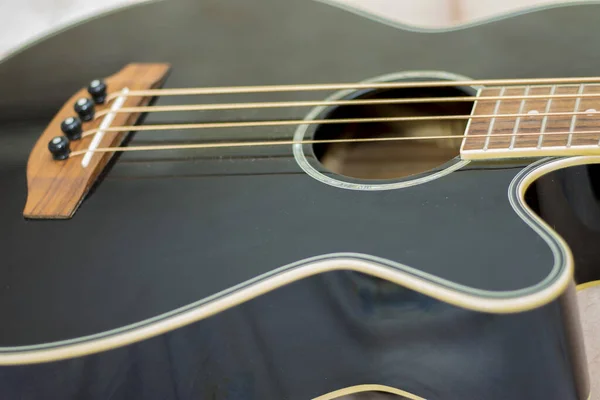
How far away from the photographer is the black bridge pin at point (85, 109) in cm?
83

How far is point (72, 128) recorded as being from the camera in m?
0.80

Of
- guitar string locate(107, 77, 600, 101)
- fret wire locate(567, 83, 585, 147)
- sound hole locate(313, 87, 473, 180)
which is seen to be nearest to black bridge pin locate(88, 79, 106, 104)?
guitar string locate(107, 77, 600, 101)

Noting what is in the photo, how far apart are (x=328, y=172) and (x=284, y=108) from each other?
133 millimetres

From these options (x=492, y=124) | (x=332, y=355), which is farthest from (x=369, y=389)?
(x=492, y=124)

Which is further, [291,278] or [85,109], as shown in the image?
[85,109]

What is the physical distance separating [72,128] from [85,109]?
4 centimetres

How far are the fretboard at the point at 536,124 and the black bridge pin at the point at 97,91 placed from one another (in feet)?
1.53

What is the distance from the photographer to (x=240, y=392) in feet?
2.24

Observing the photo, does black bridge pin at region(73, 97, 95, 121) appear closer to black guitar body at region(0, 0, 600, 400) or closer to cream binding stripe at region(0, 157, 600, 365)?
black guitar body at region(0, 0, 600, 400)

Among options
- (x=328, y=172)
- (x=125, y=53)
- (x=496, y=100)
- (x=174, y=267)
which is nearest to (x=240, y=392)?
(x=174, y=267)

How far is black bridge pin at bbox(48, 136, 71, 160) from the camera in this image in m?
0.79

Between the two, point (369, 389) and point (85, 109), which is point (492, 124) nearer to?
point (369, 389)

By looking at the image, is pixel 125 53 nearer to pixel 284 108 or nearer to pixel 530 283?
pixel 284 108

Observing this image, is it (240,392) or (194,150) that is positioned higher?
(194,150)
